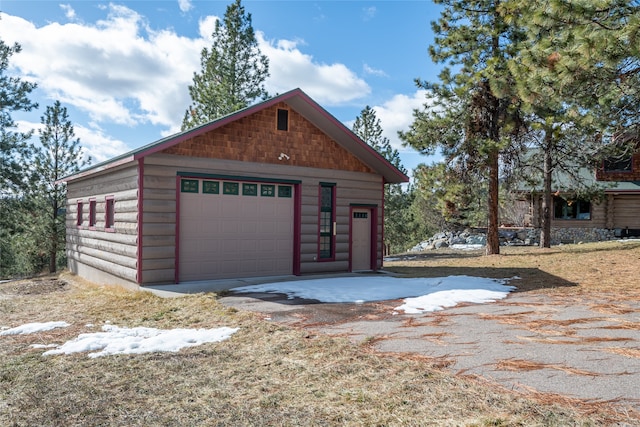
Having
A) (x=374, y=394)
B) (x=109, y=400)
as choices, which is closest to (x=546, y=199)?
(x=374, y=394)

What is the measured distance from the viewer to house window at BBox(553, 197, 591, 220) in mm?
27594

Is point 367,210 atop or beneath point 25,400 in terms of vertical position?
atop

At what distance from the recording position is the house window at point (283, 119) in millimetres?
12461

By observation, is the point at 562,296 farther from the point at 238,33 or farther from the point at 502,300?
the point at 238,33

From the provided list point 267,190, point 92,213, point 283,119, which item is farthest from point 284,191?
point 92,213

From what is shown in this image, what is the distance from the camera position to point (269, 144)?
12.3 meters

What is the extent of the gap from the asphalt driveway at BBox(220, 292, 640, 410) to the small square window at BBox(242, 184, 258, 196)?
334 cm

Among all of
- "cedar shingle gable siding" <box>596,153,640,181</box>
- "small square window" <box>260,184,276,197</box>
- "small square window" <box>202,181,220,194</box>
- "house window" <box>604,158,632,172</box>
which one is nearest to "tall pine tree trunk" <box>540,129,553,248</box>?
"cedar shingle gable siding" <box>596,153,640,181</box>

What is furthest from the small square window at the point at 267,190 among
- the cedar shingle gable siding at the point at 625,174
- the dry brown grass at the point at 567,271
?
the cedar shingle gable siding at the point at 625,174

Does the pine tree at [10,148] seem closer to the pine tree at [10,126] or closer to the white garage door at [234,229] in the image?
the pine tree at [10,126]

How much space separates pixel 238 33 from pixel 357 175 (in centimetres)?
1771

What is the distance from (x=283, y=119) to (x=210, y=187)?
2704mm

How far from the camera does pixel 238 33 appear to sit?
2788cm

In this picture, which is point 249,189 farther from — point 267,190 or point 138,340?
point 138,340
